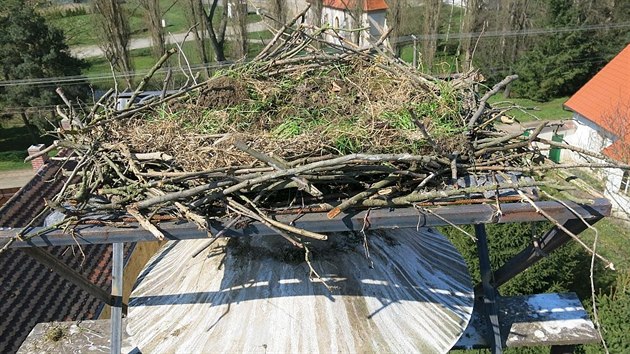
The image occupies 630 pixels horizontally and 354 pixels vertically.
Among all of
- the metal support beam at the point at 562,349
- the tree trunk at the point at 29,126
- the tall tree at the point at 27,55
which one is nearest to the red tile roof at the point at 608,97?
the metal support beam at the point at 562,349

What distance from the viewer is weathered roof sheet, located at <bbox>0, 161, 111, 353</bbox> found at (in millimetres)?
6527

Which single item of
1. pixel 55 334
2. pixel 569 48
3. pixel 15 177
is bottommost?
pixel 15 177

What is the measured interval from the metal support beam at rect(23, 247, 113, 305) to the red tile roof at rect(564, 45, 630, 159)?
16.0m

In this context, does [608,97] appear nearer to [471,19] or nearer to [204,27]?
[471,19]

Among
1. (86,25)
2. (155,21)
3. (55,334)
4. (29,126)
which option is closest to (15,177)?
(29,126)

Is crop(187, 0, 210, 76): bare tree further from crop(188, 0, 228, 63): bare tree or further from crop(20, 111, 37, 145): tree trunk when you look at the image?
crop(20, 111, 37, 145): tree trunk

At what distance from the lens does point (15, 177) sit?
18.5 m

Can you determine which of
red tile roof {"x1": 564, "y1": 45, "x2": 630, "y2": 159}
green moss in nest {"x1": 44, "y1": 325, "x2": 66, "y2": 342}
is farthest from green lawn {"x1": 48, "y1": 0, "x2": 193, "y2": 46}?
green moss in nest {"x1": 44, "y1": 325, "x2": 66, "y2": 342}

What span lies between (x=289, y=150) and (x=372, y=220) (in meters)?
0.57

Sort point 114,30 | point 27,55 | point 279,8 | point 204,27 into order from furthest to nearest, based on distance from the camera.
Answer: point 204,27
point 279,8
point 114,30
point 27,55

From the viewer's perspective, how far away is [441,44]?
26.9m

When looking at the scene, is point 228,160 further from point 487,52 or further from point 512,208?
point 487,52

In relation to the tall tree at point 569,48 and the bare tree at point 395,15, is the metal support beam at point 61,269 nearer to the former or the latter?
the bare tree at point 395,15

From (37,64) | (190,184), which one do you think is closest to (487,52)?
(37,64)
